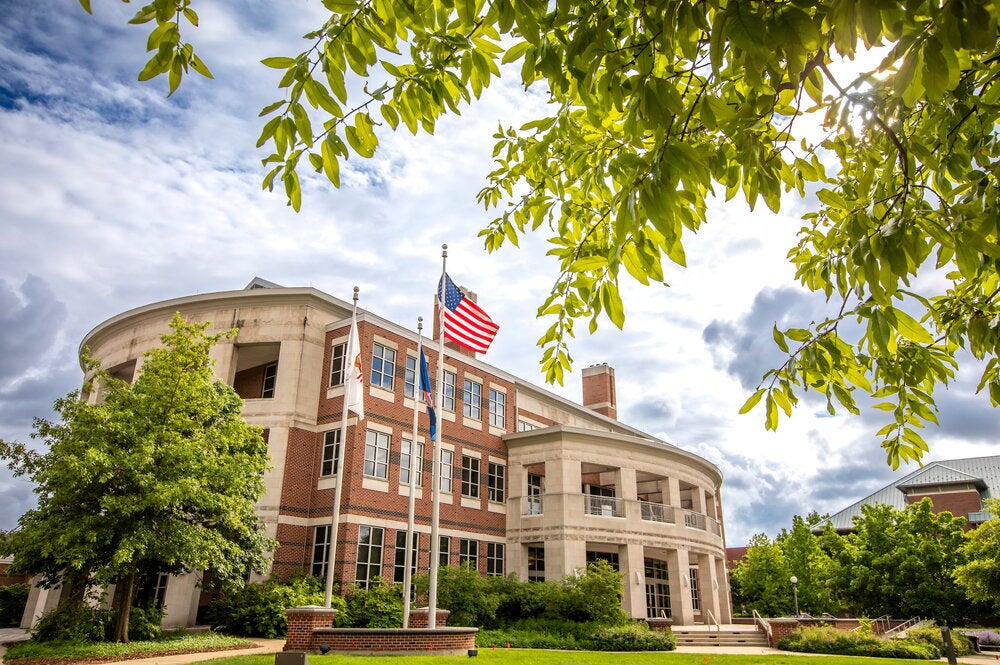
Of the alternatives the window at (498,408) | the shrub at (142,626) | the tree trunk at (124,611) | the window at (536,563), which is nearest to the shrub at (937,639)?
the window at (536,563)

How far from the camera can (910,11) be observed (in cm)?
226

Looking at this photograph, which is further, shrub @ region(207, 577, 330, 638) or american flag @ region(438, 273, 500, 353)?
shrub @ region(207, 577, 330, 638)

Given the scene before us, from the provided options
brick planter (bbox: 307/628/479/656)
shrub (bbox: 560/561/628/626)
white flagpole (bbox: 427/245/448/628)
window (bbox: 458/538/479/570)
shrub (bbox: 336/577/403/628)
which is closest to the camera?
brick planter (bbox: 307/628/479/656)

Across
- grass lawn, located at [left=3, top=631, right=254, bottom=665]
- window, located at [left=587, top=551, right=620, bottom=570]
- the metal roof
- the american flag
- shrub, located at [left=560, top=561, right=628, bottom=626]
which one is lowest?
grass lawn, located at [left=3, top=631, right=254, bottom=665]

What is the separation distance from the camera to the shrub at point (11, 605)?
31.9 m

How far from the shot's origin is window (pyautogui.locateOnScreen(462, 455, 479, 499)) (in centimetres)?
3200

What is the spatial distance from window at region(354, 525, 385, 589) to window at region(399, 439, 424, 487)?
255 centimetres

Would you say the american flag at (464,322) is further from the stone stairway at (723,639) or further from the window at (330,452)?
the stone stairway at (723,639)

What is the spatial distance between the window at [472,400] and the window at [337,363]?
22.7 ft

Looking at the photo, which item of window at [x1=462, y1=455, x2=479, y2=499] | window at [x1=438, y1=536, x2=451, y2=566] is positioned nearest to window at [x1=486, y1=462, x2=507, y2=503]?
window at [x1=462, y1=455, x2=479, y2=499]

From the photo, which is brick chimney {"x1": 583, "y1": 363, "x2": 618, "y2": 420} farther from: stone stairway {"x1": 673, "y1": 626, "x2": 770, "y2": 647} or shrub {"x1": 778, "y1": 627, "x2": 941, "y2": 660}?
shrub {"x1": 778, "y1": 627, "x2": 941, "y2": 660}

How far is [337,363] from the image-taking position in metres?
28.6

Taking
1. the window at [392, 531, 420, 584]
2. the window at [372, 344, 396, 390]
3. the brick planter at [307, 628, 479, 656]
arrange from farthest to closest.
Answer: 1. the window at [372, 344, 396, 390]
2. the window at [392, 531, 420, 584]
3. the brick planter at [307, 628, 479, 656]

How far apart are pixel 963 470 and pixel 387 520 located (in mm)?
71219
